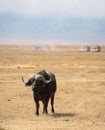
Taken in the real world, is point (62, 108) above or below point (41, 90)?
below

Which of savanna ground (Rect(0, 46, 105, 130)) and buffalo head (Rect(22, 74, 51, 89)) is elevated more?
buffalo head (Rect(22, 74, 51, 89))

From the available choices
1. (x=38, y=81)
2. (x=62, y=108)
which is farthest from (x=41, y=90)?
(x=62, y=108)

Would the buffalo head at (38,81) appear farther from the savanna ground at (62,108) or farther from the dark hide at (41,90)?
the savanna ground at (62,108)

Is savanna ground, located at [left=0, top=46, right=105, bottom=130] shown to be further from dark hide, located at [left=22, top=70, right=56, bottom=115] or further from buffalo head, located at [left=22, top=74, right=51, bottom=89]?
buffalo head, located at [left=22, top=74, right=51, bottom=89]

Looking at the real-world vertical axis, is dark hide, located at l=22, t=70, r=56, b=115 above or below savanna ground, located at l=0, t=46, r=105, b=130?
above

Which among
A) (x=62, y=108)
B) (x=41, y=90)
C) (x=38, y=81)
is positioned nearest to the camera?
(x=38, y=81)

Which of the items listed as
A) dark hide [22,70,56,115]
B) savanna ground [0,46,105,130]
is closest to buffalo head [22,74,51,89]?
dark hide [22,70,56,115]

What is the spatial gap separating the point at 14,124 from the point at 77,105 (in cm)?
564

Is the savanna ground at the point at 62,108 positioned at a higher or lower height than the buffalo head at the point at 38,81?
lower

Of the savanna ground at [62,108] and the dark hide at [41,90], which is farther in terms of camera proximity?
the dark hide at [41,90]

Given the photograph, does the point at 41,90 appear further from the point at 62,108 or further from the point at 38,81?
the point at 62,108

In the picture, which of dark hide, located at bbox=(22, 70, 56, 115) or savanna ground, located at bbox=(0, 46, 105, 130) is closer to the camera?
savanna ground, located at bbox=(0, 46, 105, 130)

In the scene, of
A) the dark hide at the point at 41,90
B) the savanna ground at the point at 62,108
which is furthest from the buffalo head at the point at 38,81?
the savanna ground at the point at 62,108

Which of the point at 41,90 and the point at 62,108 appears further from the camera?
the point at 62,108
